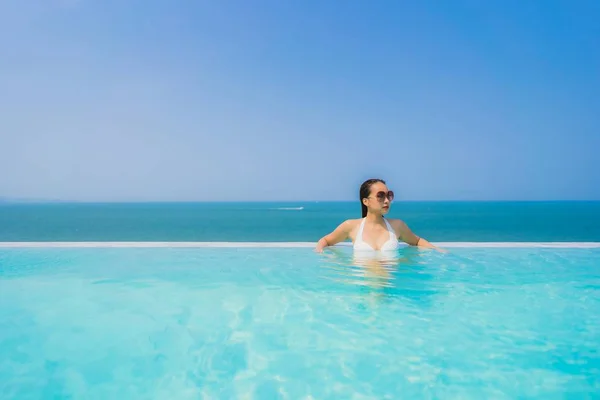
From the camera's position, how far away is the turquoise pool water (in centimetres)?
187

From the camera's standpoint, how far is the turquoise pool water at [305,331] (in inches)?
73.5

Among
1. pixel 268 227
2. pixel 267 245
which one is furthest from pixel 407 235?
pixel 268 227

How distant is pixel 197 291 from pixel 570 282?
3.35 metres

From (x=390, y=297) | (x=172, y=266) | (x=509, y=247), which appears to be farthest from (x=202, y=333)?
(x=509, y=247)

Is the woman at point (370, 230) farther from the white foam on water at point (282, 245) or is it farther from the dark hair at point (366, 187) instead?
the white foam on water at point (282, 245)

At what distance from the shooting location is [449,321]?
2.62m

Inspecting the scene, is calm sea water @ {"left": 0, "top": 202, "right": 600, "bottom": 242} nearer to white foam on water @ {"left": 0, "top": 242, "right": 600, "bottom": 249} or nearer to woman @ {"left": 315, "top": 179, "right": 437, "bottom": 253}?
white foam on water @ {"left": 0, "top": 242, "right": 600, "bottom": 249}

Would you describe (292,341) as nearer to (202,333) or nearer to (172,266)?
(202,333)

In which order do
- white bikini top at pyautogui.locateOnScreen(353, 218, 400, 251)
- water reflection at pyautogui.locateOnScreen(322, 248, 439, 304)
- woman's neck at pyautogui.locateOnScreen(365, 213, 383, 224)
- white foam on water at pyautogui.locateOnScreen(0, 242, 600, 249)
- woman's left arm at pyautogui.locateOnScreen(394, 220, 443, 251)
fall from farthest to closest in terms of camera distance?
white foam on water at pyautogui.locateOnScreen(0, 242, 600, 249) < woman's left arm at pyautogui.locateOnScreen(394, 220, 443, 251) < white bikini top at pyautogui.locateOnScreen(353, 218, 400, 251) < woman's neck at pyautogui.locateOnScreen(365, 213, 383, 224) < water reflection at pyautogui.locateOnScreen(322, 248, 439, 304)

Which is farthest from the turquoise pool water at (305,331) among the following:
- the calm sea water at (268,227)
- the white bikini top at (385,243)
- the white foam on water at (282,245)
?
the calm sea water at (268,227)

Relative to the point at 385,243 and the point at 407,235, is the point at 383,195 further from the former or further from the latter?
the point at 407,235

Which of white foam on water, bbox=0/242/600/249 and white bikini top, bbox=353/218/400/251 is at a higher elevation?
white bikini top, bbox=353/218/400/251

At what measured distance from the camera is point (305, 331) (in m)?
2.50

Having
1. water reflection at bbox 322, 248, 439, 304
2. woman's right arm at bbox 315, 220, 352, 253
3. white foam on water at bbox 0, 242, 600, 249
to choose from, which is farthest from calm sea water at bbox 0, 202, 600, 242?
water reflection at bbox 322, 248, 439, 304
